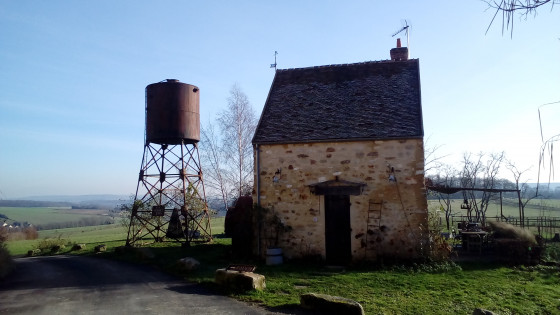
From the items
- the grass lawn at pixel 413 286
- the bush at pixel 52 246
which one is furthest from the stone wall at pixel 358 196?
the bush at pixel 52 246

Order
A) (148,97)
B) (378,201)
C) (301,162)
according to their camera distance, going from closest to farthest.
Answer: (378,201) → (301,162) → (148,97)

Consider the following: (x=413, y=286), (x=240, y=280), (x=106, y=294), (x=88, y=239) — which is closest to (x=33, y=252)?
(x=88, y=239)

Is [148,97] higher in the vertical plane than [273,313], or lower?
higher

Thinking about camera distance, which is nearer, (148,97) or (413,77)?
(413,77)

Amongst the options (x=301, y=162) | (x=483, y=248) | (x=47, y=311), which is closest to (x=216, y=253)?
(x=301, y=162)

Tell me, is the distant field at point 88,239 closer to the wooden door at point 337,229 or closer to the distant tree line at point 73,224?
the wooden door at point 337,229

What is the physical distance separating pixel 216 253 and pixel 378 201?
6.06 metres

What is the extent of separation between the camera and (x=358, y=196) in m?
12.3

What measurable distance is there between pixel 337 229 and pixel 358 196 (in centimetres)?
128

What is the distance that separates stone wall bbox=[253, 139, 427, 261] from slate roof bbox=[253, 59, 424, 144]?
394 mm

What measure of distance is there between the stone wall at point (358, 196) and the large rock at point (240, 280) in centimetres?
391

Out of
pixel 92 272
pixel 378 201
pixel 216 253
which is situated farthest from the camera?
pixel 216 253

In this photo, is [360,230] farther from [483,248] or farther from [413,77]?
[413,77]

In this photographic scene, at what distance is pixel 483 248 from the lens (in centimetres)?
1402
